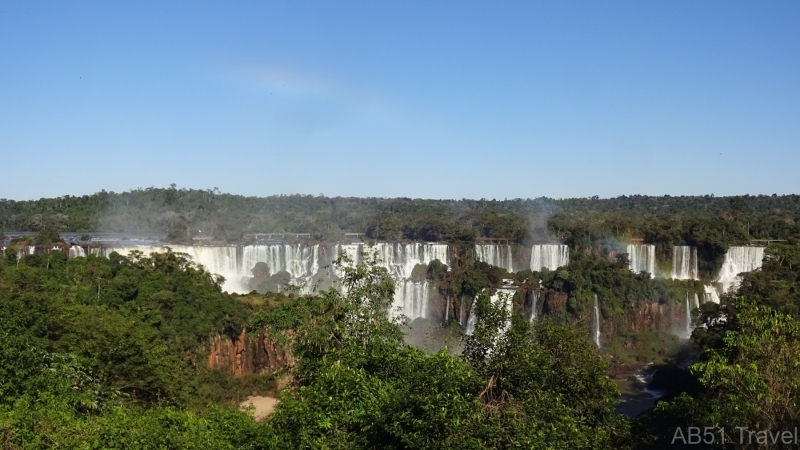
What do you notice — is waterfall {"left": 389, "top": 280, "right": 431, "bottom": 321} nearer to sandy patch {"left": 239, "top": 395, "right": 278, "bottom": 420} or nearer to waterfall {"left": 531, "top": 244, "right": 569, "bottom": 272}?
waterfall {"left": 531, "top": 244, "right": 569, "bottom": 272}

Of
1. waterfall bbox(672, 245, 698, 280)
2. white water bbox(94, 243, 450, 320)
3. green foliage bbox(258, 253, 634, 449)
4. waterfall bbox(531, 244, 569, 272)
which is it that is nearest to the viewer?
green foliage bbox(258, 253, 634, 449)

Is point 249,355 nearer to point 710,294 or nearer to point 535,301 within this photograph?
point 535,301

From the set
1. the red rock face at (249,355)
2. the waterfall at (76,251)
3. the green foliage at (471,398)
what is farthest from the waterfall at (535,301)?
the green foliage at (471,398)

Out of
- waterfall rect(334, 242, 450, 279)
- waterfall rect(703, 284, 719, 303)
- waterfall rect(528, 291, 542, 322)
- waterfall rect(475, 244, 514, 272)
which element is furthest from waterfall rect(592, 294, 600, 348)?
waterfall rect(334, 242, 450, 279)

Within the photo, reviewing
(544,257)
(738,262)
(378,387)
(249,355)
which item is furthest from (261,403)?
(738,262)

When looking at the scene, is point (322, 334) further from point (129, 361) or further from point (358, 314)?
point (129, 361)

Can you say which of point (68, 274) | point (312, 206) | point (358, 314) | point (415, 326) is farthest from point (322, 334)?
point (312, 206)

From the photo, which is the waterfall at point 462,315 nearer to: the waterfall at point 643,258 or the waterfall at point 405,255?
the waterfall at point 405,255
